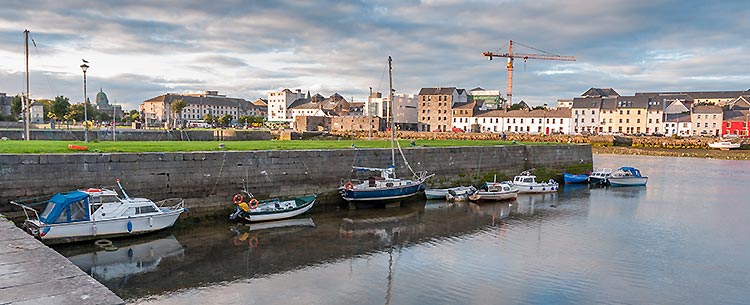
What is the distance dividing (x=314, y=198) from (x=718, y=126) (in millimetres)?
95051

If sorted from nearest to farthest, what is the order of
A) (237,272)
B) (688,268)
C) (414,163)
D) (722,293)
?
(722,293) → (237,272) → (688,268) → (414,163)

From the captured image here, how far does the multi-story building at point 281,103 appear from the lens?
135 meters

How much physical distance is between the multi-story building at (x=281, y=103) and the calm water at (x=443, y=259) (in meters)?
114

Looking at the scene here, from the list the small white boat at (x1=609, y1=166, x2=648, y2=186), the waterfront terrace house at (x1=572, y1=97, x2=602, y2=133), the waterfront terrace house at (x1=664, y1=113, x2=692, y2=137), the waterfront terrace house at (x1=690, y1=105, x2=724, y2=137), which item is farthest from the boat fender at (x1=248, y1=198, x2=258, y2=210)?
the waterfront terrace house at (x1=664, y1=113, x2=692, y2=137)

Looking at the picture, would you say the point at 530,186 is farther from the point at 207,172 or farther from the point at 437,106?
the point at 437,106

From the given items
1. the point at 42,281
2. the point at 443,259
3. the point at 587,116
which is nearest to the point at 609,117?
the point at 587,116

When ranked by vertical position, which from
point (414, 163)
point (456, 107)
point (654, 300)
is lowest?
point (654, 300)

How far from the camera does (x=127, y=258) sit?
1517cm

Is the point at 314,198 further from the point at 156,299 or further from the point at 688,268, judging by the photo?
the point at 688,268

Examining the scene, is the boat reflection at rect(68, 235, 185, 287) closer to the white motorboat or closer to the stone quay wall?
the white motorboat

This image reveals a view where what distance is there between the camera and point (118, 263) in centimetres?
1466

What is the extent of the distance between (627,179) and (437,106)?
75.3m

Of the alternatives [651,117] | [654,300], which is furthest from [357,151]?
[651,117]

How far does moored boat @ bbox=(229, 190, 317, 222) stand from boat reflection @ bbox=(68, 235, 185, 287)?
328 centimetres
